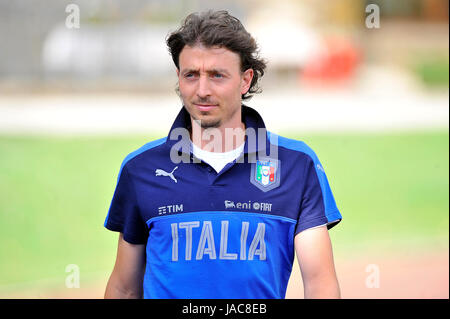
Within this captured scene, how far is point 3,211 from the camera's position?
11.7 m

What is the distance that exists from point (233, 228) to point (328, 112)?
793 inches

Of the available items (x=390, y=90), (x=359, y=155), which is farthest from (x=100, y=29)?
(x=359, y=155)

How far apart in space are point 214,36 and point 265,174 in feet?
2.04

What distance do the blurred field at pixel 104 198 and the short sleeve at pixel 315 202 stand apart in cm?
539

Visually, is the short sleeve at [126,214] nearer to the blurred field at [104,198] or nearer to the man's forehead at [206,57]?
the man's forehead at [206,57]

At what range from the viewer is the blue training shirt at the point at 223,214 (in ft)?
10.3

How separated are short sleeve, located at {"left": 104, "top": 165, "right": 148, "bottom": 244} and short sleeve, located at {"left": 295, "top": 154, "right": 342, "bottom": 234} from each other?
0.70m

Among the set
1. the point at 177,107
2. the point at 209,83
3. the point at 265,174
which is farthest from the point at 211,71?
the point at 177,107

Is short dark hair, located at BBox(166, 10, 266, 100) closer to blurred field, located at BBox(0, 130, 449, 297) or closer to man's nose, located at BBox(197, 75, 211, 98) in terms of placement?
man's nose, located at BBox(197, 75, 211, 98)

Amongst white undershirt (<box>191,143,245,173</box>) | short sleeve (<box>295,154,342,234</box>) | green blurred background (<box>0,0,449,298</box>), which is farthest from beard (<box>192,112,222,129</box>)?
green blurred background (<box>0,0,449,298</box>)

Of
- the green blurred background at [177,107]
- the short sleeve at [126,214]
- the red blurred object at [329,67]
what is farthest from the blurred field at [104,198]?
the red blurred object at [329,67]

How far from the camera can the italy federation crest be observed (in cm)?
326

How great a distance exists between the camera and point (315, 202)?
10.5 feet
